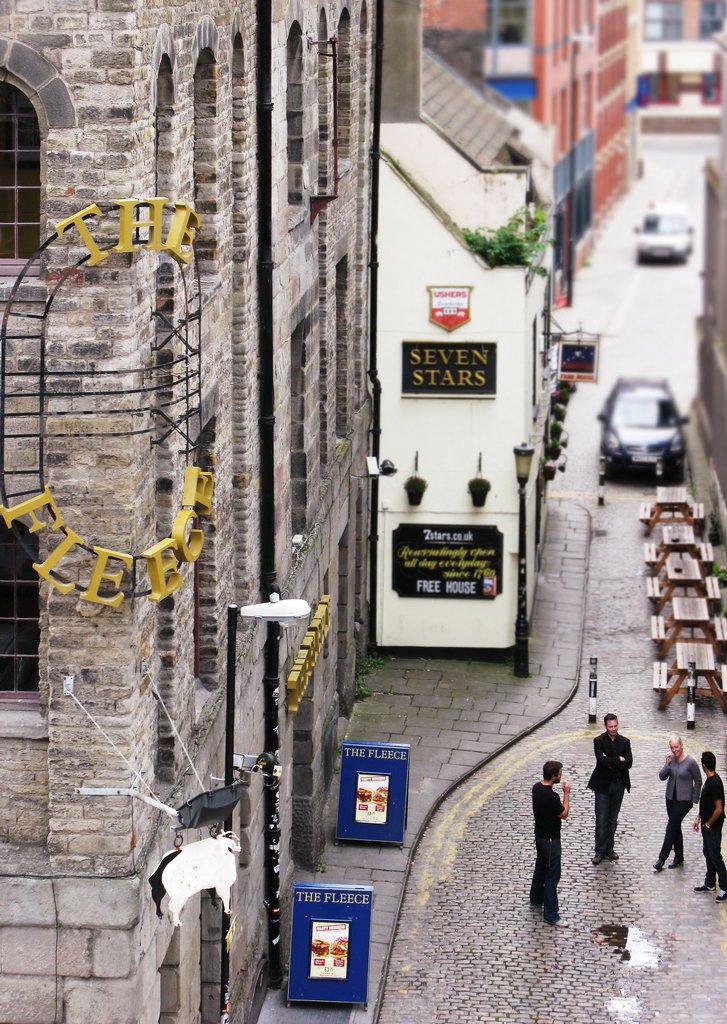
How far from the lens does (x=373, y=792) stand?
21.8m

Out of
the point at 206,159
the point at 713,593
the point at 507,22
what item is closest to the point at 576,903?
the point at 206,159

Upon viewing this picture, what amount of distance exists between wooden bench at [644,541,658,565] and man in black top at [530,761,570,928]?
12551mm

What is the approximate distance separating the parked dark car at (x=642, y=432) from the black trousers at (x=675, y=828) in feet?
60.7

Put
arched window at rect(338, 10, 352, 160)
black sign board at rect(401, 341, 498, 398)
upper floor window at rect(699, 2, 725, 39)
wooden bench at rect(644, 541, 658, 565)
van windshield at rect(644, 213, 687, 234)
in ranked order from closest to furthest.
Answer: arched window at rect(338, 10, 352, 160)
black sign board at rect(401, 341, 498, 398)
wooden bench at rect(644, 541, 658, 565)
van windshield at rect(644, 213, 687, 234)
upper floor window at rect(699, 2, 725, 39)

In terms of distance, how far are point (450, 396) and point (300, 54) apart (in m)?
9.06

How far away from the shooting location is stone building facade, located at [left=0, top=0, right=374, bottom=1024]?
1193 centimetres

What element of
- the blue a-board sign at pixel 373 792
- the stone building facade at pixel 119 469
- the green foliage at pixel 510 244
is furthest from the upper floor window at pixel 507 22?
the stone building facade at pixel 119 469

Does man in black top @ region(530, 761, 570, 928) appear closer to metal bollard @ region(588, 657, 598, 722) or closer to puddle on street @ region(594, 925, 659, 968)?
puddle on street @ region(594, 925, 659, 968)

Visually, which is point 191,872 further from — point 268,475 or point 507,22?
point 507,22

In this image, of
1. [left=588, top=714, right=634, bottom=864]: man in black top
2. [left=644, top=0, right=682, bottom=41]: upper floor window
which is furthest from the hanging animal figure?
[left=644, top=0, right=682, bottom=41]: upper floor window

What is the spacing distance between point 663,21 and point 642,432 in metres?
85.0

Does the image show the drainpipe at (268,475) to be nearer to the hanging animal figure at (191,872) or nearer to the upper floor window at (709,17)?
A: the hanging animal figure at (191,872)

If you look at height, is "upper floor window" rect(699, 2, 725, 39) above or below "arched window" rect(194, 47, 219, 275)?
above

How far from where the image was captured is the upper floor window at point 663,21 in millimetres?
118875
